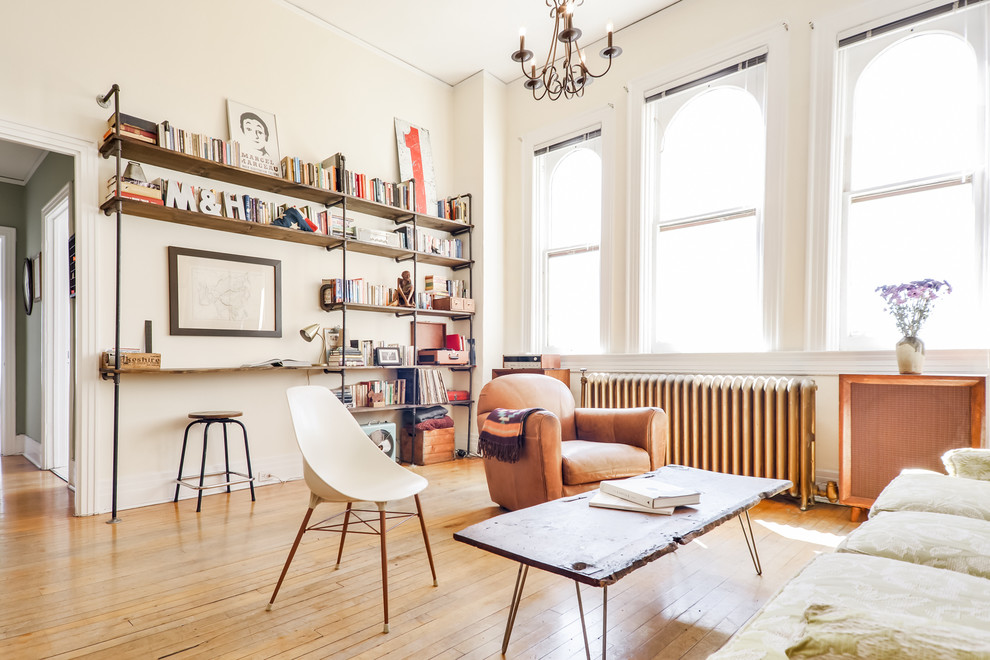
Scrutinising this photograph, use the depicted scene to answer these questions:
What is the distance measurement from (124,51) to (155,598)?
11.2 feet

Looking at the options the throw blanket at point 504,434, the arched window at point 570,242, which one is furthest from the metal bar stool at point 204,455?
the arched window at point 570,242

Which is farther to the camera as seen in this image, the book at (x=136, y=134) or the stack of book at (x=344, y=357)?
the stack of book at (x=344, y=357)

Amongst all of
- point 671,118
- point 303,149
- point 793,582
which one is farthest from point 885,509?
point 303,149

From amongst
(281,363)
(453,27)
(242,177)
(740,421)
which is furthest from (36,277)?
(740,421)

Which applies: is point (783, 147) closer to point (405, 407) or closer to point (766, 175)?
point (766, 175)

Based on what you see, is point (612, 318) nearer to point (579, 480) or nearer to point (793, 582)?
point (579, 480)

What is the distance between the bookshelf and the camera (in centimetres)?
329

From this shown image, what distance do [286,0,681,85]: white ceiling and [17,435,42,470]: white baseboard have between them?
463 cm

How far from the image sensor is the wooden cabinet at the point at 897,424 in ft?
9.17

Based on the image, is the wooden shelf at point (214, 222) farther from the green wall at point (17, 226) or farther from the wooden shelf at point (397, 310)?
the green wall at point (17, 226)

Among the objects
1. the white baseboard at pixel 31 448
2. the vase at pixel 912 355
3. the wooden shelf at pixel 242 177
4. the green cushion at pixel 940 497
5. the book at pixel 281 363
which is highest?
the wooden shelf at pixel 242 177

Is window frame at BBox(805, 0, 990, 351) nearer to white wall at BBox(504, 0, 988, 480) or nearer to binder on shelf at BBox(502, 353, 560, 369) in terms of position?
white wall at BBox(504, 0, 988, 480)

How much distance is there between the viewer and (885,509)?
66.4 inches

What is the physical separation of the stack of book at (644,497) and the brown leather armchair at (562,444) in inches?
30.1
